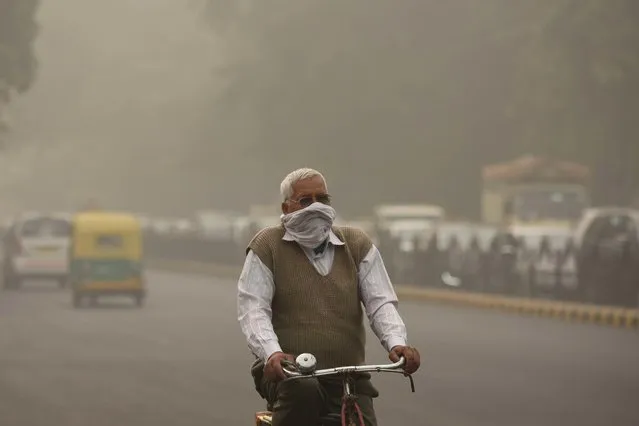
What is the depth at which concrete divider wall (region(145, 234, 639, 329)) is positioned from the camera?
28.8 metres

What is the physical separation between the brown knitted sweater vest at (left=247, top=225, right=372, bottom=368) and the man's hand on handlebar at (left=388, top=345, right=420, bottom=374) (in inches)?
9.5

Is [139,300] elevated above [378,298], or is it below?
below

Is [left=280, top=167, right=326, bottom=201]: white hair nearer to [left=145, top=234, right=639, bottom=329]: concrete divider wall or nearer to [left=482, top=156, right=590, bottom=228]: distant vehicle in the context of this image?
[left=145, top=234, right=639, bottom=329]: concrete divider wall

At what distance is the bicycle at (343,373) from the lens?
20.5 ft

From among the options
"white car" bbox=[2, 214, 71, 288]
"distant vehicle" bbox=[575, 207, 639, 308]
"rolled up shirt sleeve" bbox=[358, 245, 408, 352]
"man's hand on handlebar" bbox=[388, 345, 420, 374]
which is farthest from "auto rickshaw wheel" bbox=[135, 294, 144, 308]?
"man's hand on handlebar" bbox=[388, 345, 420, 374]

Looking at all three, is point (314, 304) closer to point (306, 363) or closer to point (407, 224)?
point (306, 363)

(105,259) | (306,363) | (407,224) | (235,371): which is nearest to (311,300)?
(306,363)

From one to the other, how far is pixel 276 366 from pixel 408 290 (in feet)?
102

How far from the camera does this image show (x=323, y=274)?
6656 millimetres

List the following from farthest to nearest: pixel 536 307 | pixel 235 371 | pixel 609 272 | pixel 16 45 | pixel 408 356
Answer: pixel 16 45 → pixel 536 307 → pixel 609 272 → pixel 235 371 → pixel 408 356

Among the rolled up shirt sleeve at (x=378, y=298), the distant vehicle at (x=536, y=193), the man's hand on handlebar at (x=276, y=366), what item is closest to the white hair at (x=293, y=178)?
the rolled up shirt sleeve at (x=378, y=298)

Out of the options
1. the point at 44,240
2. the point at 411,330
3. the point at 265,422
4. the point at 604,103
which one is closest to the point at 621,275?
the point at 411,330

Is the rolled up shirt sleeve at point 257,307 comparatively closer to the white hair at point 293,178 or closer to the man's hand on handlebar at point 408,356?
the white hair at point 293,178

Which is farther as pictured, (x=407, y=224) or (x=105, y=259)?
(x=407, y=224)
